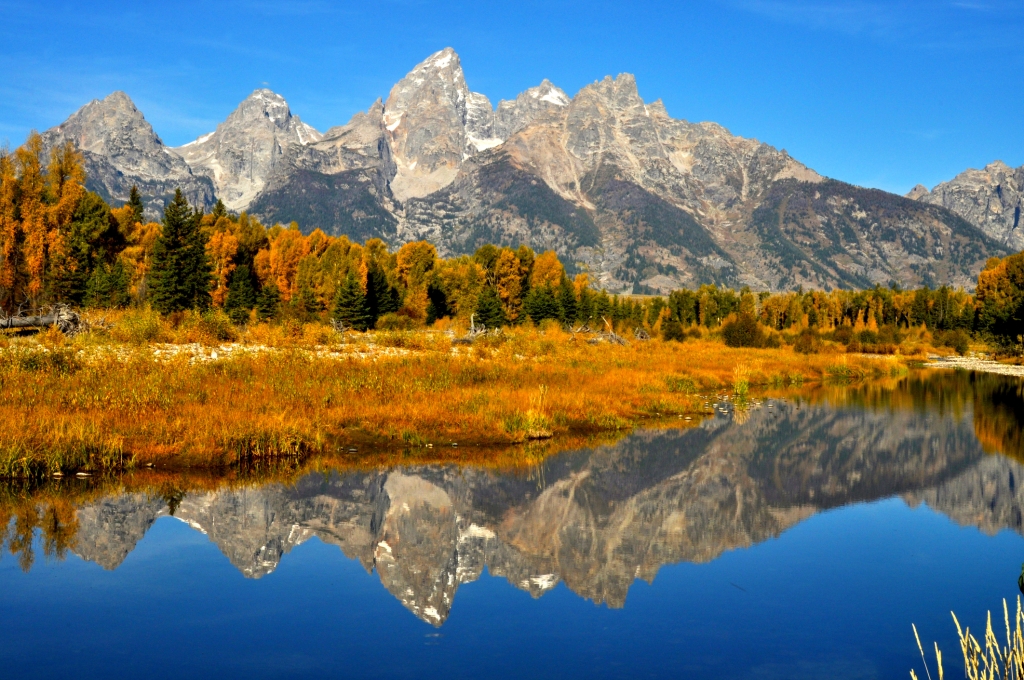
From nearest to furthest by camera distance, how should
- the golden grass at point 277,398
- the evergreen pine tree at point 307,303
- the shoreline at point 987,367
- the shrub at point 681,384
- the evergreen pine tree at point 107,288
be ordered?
the golden grass at point 277,398 < the shrub at point 681,384 < the evergreen pine tree at point 107,288 < the shoreline at point 987,367 < the evergreen pine tree at point 307,303

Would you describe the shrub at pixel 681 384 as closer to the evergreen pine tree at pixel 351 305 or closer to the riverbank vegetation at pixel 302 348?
the riverbank vegetation at pixel 302 348

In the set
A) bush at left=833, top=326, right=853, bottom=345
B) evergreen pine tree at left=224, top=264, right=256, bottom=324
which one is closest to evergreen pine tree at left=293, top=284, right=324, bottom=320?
evergreen pine tree at left=224, top=264, right=256, bottom=324

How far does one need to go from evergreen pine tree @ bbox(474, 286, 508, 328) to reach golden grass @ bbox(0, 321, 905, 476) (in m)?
45.7

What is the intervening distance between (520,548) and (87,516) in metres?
8.67

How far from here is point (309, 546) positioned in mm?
15461

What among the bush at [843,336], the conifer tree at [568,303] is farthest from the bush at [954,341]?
the conifer tree at [568,303]

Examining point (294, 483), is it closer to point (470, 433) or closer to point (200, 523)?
point (200, 523)

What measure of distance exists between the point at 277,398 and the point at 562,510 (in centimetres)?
1140

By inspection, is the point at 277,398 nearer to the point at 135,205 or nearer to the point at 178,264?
the point at 178,264

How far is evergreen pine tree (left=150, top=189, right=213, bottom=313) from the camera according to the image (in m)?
65.7

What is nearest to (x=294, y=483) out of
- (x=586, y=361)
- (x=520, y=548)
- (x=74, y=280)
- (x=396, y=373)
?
(x=520, y=548)

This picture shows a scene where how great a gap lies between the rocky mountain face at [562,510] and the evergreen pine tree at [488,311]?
63.8 m

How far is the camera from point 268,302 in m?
83.0

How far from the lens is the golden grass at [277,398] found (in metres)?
20.6
